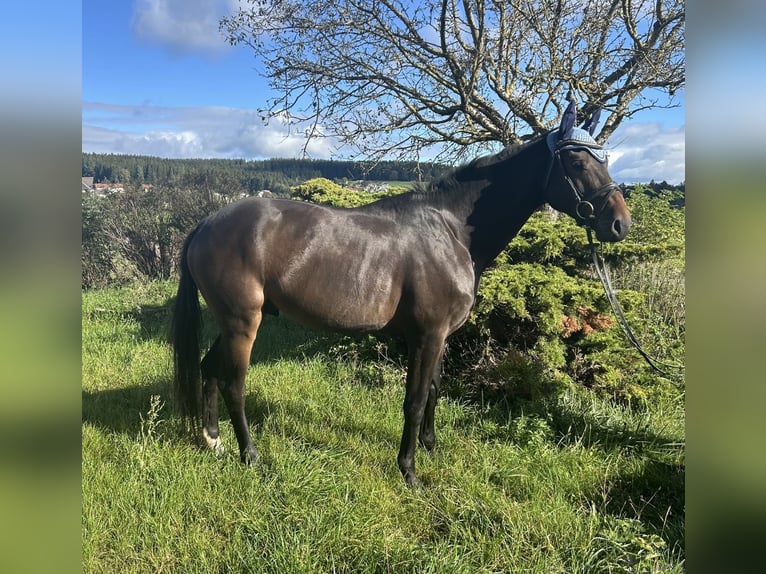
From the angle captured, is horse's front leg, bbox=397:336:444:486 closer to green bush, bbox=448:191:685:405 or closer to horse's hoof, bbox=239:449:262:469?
horse's hoof, bbox=239:449:262:469

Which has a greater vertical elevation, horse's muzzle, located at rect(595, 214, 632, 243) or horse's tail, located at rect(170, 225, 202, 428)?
horse's muzzle, located at rect(595, 214, 632, 243)

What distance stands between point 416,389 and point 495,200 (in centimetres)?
132

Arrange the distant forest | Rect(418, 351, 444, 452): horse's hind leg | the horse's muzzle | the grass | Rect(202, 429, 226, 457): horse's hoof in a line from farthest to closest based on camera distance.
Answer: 1. the distant forest
2. Rect(418, 351, 444, 452): horse's hind leg
3. Rect(202, 429, 226, 457): horse's hoof
4. the horse's muzzle
5. the grass

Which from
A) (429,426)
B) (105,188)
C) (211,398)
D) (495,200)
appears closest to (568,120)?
(495,200)

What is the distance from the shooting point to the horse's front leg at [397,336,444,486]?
117 inches

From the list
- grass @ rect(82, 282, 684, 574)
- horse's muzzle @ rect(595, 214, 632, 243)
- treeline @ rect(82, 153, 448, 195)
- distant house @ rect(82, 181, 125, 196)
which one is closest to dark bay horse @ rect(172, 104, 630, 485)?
horse's muzzle @ rect(595, 214, 632, 243)

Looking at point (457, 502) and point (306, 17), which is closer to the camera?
point (457, 502)

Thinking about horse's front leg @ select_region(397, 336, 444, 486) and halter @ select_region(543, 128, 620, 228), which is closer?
halter @ select_region(543, 128, 620, 228)

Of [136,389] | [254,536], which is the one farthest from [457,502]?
[136,389]

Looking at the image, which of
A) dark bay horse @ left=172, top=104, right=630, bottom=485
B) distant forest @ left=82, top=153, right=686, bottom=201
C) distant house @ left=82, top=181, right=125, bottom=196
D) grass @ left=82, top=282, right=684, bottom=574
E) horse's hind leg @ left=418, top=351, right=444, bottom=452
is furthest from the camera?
distant house @ left=82, top=181, right=125, bottom=196

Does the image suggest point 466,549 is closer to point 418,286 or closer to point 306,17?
A: point 418,286

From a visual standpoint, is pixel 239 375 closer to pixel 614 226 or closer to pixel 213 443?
pixel 213 443
